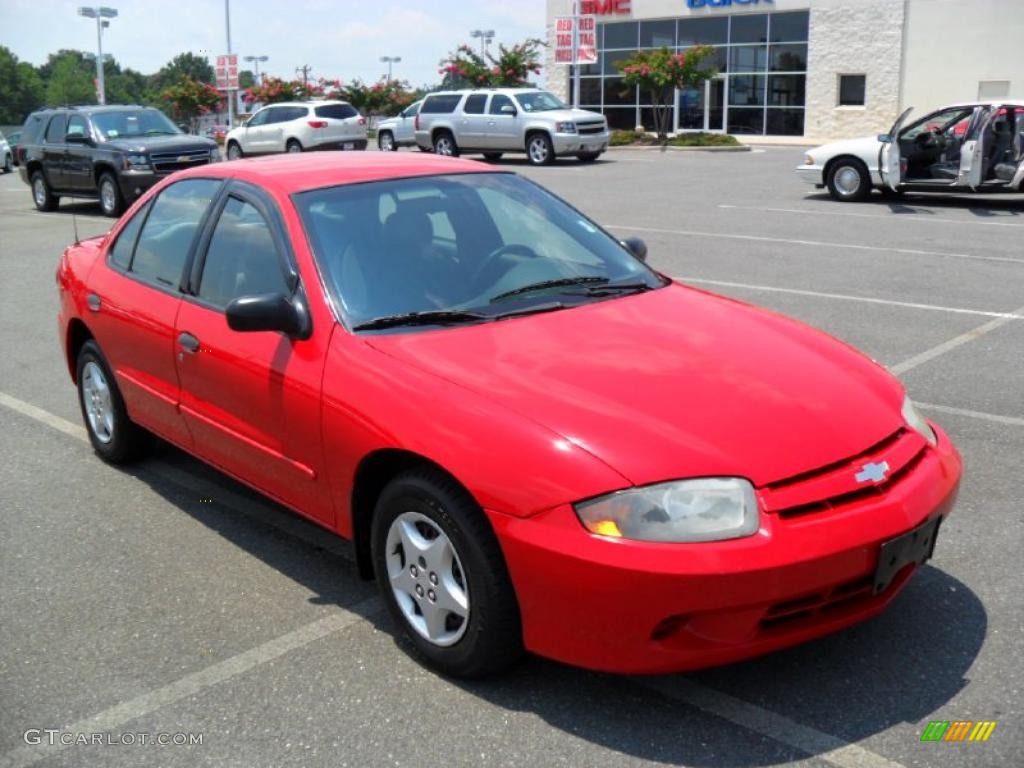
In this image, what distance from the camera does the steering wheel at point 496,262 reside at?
427cm

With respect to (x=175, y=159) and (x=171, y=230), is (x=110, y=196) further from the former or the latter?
(x=171, y=230)

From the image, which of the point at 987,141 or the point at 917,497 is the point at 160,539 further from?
the point at 987,141

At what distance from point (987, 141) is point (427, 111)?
651 inches

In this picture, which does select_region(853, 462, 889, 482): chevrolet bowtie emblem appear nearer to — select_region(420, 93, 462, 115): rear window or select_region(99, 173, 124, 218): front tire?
select_region(99, 173, 124, 218): front tire

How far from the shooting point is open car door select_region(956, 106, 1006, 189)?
16266 millimetres

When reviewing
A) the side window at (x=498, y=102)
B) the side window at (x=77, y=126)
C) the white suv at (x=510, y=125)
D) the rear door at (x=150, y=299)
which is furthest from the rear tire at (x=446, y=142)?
the rear door at (x=150, y=299)

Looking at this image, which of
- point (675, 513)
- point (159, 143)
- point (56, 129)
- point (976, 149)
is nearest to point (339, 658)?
point (675, 513)

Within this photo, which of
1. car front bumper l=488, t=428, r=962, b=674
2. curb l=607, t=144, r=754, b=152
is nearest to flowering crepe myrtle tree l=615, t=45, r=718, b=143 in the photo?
curb l=607, t=144, r=754, b=152

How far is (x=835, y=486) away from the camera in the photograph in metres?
3.19

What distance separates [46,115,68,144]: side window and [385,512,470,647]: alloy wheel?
18.6 metres

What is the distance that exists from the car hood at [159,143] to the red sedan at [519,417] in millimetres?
14323

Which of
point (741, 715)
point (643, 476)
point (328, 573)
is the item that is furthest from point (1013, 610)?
point (328, 573)

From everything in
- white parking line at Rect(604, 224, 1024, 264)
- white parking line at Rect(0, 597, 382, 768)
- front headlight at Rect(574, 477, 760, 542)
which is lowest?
white parking line at Rect(0, 597, 382, 768)

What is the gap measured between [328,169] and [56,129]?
17.5 m
